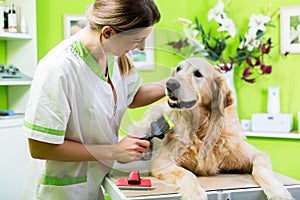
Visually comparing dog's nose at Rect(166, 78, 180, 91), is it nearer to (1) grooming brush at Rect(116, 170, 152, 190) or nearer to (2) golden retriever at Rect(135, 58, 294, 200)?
(2) golden retriever at Rect(135, 58, 294, 200)

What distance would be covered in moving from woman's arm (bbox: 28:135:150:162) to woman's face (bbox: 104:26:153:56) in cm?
26

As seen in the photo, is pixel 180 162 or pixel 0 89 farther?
pixel 0 89

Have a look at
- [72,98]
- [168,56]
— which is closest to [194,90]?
[168,56]

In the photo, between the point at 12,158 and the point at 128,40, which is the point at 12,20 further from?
the point at 128,40

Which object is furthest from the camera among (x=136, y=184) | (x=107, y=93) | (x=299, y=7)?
(x=299, y=7)

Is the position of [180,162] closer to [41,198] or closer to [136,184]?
[136,184]

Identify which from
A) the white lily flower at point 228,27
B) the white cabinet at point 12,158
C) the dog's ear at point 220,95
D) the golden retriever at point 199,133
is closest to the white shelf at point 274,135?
the white lily flower at point 228,27

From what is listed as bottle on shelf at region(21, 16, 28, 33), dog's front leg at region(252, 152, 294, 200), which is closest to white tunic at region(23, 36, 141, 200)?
dog's front leg at region(252, 152, 294, 200)

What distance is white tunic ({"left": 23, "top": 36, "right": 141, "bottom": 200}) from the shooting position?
1.19 metres

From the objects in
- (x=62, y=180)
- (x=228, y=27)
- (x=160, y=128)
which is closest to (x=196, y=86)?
(x=160, y=128)

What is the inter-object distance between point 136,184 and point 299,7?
7.66 feet

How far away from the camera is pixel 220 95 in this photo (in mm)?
1259

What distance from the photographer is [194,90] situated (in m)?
1.20

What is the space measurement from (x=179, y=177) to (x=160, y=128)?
148 millimetres
